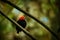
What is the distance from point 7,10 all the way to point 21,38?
0.58 meters

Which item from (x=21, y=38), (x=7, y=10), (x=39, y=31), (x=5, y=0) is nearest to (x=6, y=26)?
(x=7, y=10)

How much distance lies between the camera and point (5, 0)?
0.71 meters

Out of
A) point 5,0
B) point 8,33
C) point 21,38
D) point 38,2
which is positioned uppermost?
point 38,2

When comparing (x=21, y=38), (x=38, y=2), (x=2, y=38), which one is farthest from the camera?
(x=2, y=38)

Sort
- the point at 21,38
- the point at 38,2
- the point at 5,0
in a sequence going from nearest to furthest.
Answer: the point at 5,0 < the point at 21,38 < the point at 38,2

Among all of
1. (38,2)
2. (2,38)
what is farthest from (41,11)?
(2,38)

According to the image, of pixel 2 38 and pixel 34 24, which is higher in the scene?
pixel 34 24

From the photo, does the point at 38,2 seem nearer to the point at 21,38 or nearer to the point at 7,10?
the point at 7,10

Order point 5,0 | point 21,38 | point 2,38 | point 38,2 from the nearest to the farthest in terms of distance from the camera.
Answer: point 5,0
point 21,38
point 38,2
point 2,38

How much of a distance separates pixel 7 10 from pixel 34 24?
1.51 feet

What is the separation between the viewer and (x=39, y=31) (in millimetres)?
2979

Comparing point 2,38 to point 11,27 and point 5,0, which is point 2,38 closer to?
point 11,27

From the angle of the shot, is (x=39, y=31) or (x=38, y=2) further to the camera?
(x=39, y=31)

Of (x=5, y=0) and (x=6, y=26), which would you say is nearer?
(x=5, y=0)
